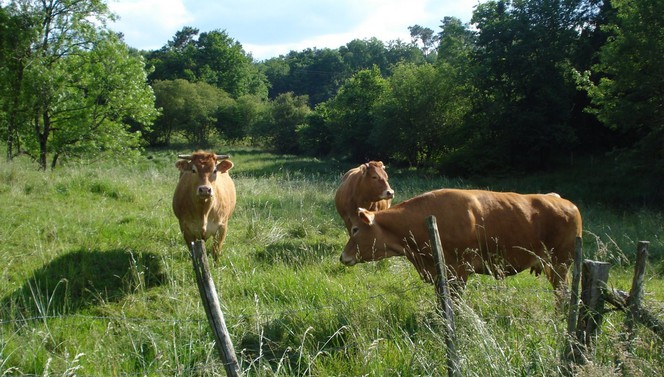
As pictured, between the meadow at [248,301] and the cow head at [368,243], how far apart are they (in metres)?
0.43

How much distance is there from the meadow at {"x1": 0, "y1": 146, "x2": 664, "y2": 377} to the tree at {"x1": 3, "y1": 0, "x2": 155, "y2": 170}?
8.68m

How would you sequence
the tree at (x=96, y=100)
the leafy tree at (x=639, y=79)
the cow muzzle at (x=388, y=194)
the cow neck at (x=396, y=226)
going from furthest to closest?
the tree at (x=96, y=100) → the leafy tree at (x=639, y=79) → the cow muzzle at (x=388, y=194) → the cow neck at (x=396, y=226)

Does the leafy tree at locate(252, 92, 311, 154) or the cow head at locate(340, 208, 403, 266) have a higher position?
the leafy tree at locate(252, 92, 311, 154)

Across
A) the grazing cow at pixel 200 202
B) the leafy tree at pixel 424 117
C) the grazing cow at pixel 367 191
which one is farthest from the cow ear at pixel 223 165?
the leafy tree at pixel 424 117

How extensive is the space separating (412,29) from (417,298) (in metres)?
129

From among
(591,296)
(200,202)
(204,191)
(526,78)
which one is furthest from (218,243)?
(526,78)

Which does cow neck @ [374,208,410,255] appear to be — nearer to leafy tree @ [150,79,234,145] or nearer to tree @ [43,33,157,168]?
tree @ [43,33,157,168]

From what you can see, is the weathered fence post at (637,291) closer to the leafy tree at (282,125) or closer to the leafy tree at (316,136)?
the leafy tree at (316,136)

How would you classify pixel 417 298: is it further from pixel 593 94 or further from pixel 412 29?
pixel 412 29

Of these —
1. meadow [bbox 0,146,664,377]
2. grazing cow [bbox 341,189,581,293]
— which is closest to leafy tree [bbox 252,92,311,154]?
meadow [bbox 0,146,664,377]

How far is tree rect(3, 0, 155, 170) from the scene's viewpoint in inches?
810

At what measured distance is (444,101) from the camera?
3847 cm

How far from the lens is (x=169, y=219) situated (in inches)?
415

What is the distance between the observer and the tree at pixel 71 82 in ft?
67.5
